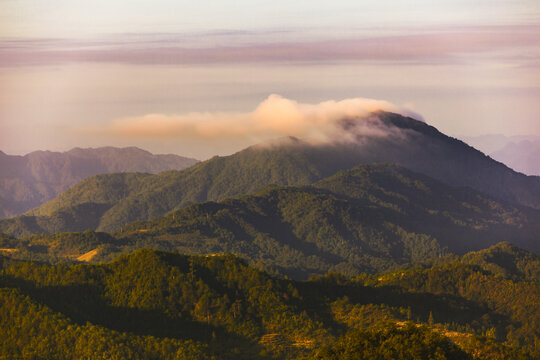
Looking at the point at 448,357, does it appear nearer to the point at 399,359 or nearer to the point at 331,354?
the point at 399,359

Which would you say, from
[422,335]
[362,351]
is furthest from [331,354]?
[422,335]

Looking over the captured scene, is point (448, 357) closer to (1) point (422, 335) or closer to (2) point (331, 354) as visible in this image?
(1) point (422, 335)

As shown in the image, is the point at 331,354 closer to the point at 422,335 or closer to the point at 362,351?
the point at 362,351

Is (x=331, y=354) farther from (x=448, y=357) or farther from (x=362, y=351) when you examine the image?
(x=448, y=357)

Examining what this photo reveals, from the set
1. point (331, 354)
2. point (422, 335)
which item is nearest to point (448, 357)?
point (422, 335)
